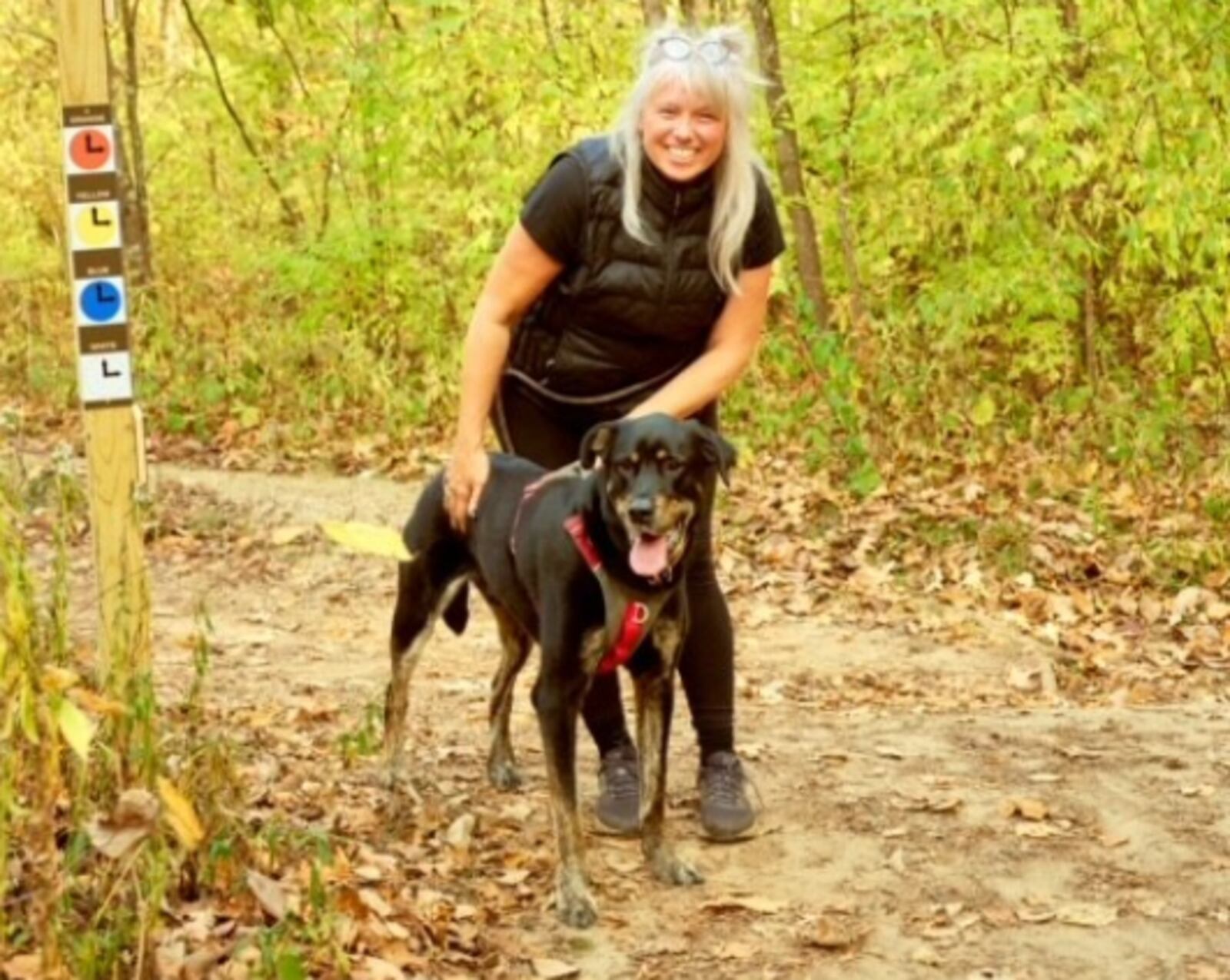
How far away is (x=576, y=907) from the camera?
4.48 metres

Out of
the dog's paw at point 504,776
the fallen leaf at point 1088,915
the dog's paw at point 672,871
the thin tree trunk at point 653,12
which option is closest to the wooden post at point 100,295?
the dog's paw at point 504,776

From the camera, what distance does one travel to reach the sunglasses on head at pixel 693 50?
4.51 m

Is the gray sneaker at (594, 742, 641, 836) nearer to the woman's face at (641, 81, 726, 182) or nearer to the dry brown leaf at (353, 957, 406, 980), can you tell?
the dry brown leaf at (353, 957, 406, 980)

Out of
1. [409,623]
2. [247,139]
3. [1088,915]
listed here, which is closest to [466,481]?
[409,623]

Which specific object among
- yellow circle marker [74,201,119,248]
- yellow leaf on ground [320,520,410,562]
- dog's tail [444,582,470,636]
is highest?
yellow circle marker [74,201,119,248]

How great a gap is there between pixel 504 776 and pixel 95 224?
2.05 m

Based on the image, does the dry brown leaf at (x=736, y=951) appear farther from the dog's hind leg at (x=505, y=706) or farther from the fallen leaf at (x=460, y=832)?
the dog's hind leg at (x=505, y=706)

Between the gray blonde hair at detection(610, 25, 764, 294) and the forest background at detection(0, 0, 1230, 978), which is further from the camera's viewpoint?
the forest background at detection(0, 0, 1230, 978)

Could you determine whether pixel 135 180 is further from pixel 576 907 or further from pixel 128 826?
pixel 128 826

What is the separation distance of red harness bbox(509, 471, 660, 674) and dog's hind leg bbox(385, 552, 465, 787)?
76 cm

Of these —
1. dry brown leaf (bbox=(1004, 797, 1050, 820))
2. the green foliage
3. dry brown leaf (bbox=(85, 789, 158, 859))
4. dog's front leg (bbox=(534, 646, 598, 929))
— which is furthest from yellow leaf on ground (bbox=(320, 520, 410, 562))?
the green foliage

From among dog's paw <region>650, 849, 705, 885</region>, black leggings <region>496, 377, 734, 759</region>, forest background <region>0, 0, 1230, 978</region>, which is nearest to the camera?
dog's paw <region>650, 849, 705, 885</region>

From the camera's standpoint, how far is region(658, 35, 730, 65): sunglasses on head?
4.51 m

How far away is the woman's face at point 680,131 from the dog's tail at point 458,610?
55.1 inches
